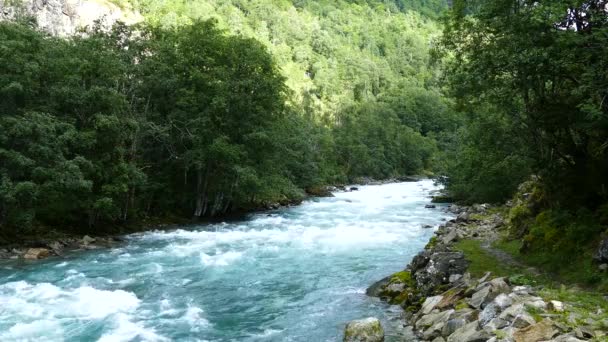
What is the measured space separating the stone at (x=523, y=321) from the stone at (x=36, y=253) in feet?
63.9

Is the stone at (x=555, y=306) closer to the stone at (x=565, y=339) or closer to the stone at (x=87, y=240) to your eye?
the stone at (x=565, y=339)

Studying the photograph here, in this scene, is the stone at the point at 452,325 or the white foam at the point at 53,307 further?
the white foam at the point at 53,307

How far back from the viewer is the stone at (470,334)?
357 inches

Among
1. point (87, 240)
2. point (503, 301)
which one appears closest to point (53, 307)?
point (87, 240)

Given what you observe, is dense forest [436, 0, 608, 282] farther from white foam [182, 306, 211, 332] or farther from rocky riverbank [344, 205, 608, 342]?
white foam [182, 306, 211, 332]

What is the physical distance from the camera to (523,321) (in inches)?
349

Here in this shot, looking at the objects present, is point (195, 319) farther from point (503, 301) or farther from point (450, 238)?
point (450, 238)

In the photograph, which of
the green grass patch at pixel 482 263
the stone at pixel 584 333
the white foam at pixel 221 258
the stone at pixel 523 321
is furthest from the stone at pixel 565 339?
the white foam at pixel 221 258

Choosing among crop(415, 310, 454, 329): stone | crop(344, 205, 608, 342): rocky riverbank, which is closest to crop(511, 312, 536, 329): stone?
crop(344, 205, 608, 342): rocky riverbank

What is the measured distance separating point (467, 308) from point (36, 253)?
1841 centimetres

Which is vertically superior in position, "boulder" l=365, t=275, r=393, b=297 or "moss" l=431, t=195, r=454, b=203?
"moss" l=431, t=195, r=454, b=203

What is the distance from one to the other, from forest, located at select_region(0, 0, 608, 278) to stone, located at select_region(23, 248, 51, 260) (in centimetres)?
145

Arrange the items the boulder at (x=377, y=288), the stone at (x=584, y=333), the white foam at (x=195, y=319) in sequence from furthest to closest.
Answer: the boulder at (x=377, y=288) < the white foam at (x=195, y=319) < the stone at (x=584, y=333)

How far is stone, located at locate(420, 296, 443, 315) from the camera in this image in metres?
12.5
